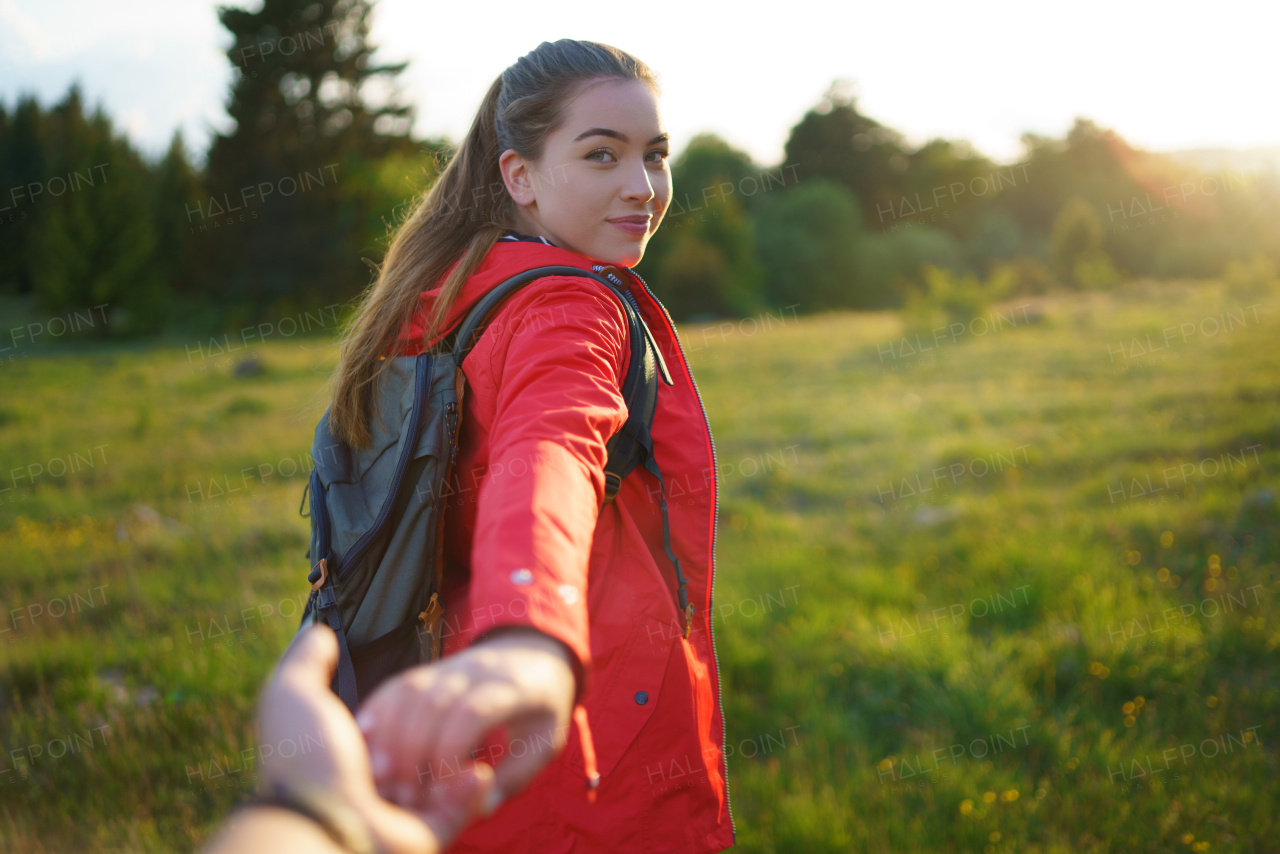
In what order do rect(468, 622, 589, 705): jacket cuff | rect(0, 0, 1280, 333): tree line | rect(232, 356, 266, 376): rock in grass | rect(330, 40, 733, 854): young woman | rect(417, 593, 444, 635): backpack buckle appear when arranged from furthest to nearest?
rect(0, 0, 1280, 333): tree line → rect(232, 356, 266, 376): rock in grass → rect(417, 593, 444, 635): backpack buckle → rect(330, 40, 733, 854): young woman → rect(468, 622, 589, 705): jacket cuff

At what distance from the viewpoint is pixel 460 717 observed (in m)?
0.57

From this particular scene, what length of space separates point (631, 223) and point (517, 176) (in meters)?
0.29

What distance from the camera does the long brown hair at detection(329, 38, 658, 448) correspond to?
146 cm

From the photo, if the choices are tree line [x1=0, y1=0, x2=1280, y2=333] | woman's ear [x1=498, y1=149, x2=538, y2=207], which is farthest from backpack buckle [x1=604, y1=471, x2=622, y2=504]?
tree line [x1=0, y1=0, x2=1280, y2=333]

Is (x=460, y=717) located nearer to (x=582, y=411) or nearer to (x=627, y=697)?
(x=582, y=411)

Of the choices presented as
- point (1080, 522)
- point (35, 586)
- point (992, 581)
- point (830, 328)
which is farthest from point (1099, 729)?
point (830, 328)

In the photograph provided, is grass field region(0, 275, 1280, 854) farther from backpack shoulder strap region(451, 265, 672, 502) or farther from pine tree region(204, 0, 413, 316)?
pine tree region(204, 0, 413, 316)

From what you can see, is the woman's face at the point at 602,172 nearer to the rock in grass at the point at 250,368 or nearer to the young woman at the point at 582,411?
the young woman at the point at 582,411

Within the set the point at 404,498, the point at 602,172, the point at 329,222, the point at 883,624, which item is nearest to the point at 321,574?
the point at 404,498

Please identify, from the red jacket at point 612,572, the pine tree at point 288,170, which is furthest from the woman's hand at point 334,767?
the pine tree at point 288,170

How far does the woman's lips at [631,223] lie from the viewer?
1.47m

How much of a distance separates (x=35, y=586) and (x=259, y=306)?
2833 cm

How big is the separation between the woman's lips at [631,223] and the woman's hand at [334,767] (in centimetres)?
107

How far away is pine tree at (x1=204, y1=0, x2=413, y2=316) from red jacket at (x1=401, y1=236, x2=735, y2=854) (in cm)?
2913
